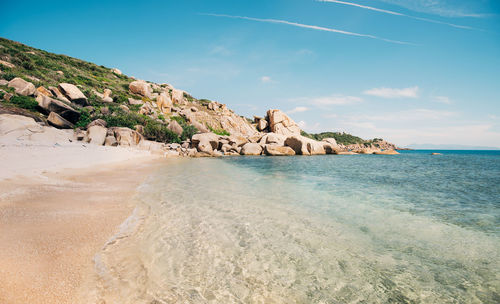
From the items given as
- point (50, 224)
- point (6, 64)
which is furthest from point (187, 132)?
point (50, 224)

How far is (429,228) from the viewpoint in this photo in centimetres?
527

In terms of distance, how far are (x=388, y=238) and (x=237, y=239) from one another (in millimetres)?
3277

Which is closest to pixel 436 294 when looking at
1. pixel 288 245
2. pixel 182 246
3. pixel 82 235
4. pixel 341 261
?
pixel 341 261

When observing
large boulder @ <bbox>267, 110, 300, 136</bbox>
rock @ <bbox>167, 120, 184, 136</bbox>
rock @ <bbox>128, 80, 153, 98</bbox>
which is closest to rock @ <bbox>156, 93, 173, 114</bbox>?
rock @ <bbox>128, 80, 153, 98</bbox>

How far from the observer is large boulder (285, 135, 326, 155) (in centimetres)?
3505

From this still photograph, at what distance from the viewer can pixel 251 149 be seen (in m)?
33.1

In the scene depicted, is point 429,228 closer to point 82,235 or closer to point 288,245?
point 288,245

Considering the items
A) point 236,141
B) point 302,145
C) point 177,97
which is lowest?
point 302,145

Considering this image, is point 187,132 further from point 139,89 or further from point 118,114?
point 139,89

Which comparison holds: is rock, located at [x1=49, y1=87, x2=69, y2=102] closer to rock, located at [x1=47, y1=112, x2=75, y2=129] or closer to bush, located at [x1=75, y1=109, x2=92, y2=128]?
bush, located at [x1=75, y1=109, x2=92, y2=128]

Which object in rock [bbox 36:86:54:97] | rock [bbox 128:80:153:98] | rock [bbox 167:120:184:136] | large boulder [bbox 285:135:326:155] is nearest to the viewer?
rock [bbox 36:86:54:97]

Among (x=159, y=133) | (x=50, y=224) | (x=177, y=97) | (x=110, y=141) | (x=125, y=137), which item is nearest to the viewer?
(x=50, y=224)

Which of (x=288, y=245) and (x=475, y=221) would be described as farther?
(x=475, y=221)

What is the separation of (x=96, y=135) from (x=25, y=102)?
19.7 ft
